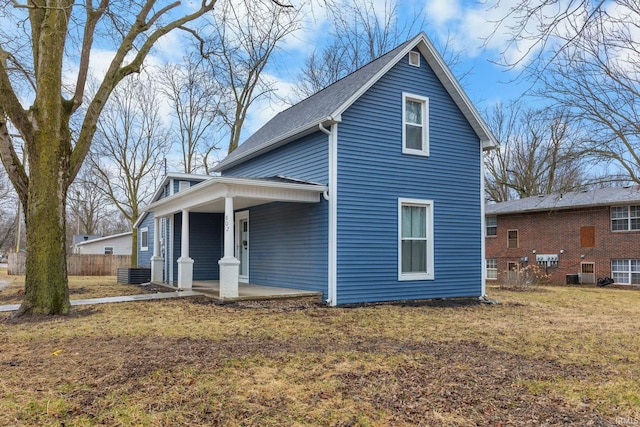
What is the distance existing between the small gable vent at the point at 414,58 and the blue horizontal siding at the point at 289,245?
412cm

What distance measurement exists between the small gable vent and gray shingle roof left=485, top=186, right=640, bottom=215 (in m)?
10.1

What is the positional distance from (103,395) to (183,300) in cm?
680

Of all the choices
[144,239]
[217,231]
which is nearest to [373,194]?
[217,231]

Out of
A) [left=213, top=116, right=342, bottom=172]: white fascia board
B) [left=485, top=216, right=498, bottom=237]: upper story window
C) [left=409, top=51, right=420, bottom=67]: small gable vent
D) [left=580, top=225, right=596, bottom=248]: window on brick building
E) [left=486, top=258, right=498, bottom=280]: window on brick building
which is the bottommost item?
[left=486, top=258, right=498, bottom=280]: window on brick building

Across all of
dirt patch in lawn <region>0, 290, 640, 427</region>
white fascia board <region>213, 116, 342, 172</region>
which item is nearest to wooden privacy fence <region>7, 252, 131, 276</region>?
white fascia board <region>213, 116, 342, 172</region>

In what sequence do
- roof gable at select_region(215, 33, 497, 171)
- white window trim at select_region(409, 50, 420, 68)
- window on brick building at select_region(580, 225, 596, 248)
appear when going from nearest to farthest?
roof gable at select_region(215, 33, 497, 171)
white window trim at select_region(409, 50, 420, 68)
window on brick building at select_region(580, 225, 596, 248)

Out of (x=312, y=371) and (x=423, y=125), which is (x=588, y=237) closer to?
(x=423, y=125)

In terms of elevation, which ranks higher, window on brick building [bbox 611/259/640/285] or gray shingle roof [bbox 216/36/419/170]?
gray shingle roof [bbox 216/36/419/170]

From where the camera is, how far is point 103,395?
13.0 ft

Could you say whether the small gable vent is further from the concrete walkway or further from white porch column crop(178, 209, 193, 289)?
the concrete walkway

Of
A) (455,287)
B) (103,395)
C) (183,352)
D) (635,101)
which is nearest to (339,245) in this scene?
(455,287)

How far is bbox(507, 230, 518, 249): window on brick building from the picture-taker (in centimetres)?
2409

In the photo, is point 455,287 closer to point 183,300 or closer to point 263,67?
point 183,300

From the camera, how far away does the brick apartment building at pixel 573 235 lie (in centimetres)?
1980
